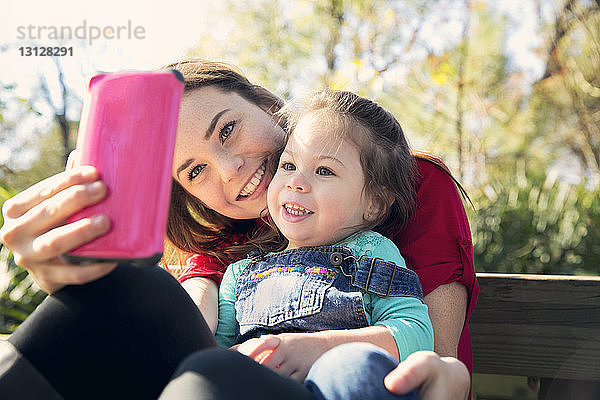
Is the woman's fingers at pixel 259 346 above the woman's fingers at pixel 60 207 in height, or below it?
below

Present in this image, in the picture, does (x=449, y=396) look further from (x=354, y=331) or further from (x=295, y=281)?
(x=295, y=281)

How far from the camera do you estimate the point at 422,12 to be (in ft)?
30.9

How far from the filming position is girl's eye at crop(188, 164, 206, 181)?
1641mm

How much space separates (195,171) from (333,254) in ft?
1.56

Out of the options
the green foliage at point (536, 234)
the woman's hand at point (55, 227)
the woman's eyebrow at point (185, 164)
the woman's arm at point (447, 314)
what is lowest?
the green foliage at point (536, 234)

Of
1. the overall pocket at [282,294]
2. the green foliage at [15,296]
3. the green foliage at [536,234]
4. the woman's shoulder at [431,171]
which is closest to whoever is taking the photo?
the overall pocket at [282,294]

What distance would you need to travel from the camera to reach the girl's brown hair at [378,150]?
4.84ft

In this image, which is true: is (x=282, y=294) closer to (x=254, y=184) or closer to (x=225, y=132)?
(x=254, y=184)

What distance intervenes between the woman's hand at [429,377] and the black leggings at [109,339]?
337mm

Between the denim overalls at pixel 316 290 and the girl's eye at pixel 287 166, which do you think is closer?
the denim overalls at pixel 316 290

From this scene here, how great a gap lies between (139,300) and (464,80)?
942 cm

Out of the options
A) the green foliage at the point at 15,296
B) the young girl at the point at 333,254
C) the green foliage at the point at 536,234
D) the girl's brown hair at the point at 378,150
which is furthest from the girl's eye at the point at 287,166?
the green foliage at the point at 536,234

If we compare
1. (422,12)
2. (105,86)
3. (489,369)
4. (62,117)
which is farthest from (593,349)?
(62,117)

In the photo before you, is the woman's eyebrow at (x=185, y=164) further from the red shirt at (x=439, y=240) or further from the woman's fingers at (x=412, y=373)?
the woman's fingers at (x=412, y=373)
